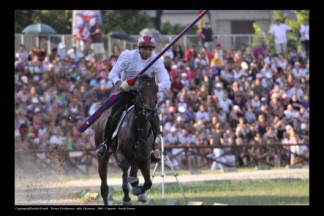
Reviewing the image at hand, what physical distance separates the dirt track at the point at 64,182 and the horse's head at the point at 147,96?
2.85 m

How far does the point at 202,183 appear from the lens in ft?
81.5

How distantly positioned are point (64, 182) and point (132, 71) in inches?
253

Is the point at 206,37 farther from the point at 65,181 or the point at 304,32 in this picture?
the point at 65,181

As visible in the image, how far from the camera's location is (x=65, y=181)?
79.2 ft

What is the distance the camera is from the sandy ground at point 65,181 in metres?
19.3

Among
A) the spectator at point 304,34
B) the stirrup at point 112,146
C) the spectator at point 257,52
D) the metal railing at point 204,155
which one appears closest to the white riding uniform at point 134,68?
the stirrup at point 112,146

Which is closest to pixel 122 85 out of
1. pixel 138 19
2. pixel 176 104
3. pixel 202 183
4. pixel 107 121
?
pixel 107 121

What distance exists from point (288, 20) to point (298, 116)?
2336 centimetres

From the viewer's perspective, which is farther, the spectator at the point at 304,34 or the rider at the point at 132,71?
the spectator at the point at 304,34

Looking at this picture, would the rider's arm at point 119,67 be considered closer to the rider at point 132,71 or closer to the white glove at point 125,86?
the rider at point 132,71

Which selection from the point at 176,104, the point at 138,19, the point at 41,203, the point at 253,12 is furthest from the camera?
the point at 253,12

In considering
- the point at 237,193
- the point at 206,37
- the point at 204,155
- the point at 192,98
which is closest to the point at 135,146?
the point at 237,193

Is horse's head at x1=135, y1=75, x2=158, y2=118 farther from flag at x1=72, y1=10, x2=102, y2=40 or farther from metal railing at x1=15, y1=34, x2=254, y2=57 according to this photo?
flag at x1=72, y1=10, x2=102, y2=40

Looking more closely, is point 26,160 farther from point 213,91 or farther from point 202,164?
point 213,91
